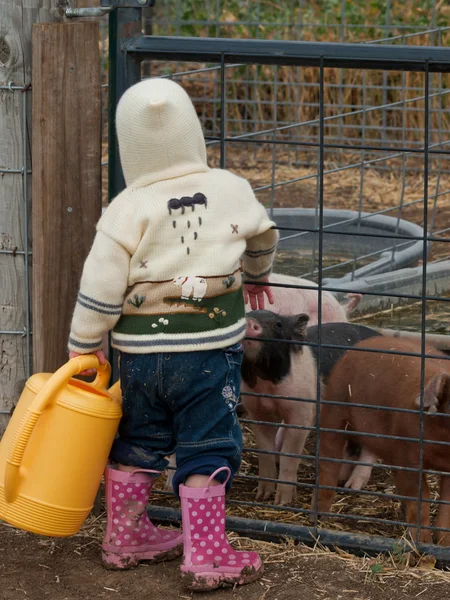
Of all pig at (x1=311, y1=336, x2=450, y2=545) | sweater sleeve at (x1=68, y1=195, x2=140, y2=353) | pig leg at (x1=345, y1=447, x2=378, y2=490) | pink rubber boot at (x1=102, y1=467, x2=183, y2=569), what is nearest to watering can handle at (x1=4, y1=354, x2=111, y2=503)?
sweater sleeve at (x1=68, y1=195, x2=140, y2=353)

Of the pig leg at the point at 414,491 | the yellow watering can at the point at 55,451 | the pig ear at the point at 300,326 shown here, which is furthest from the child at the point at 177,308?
the pig ear at the point at 300,326

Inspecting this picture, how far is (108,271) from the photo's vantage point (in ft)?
9.93

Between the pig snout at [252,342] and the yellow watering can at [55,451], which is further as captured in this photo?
the pig snout at [252,342]

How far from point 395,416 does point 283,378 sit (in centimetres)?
63

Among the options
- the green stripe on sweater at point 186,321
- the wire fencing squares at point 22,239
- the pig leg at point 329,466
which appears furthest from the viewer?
the pig leg at point 329,466

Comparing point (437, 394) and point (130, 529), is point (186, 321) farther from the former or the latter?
point (437, 394)

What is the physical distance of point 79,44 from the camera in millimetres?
3391

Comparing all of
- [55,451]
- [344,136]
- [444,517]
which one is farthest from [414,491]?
[344,136]

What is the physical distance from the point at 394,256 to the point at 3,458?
4192 mm

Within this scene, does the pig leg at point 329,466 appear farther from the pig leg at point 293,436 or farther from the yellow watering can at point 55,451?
the yellow watering can at point 55,451

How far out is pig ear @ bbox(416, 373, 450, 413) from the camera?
3531 millimetres

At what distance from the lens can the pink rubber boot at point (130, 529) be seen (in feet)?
11.0

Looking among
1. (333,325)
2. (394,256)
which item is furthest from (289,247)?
(333,325)

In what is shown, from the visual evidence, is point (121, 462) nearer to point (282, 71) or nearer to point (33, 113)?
point (33, 113)
